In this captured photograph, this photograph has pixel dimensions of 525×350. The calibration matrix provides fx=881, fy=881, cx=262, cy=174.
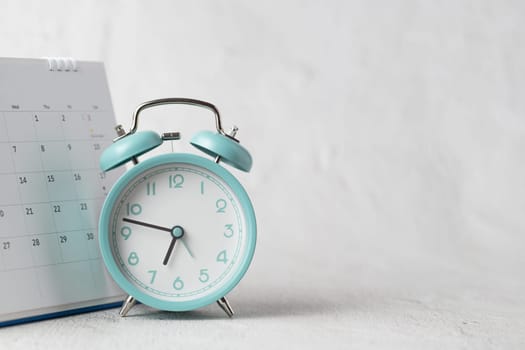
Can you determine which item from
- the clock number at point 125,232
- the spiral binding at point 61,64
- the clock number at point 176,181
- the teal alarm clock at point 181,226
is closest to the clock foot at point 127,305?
the teal alarm clock at point 181,226

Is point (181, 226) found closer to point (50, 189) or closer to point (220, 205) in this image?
point (220, 205)

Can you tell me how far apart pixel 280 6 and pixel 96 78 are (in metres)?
0.96

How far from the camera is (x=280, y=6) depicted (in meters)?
2.65

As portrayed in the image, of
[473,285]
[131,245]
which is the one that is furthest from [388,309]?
[131,245]

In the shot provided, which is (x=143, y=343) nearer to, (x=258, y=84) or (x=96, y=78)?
(x=96, y=78)

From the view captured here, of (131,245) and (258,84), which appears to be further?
(258,84)

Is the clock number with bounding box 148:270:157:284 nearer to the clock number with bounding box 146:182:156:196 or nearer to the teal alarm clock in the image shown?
the teal alarm clock

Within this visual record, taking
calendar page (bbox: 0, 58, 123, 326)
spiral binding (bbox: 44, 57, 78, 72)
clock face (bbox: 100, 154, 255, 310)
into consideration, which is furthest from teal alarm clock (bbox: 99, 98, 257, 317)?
spiral binding (bbox: 44, 57, 78, 72)

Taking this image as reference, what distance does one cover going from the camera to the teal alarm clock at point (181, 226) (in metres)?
1.62

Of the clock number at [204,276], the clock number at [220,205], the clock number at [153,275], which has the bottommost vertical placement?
the clock number at [204,276]

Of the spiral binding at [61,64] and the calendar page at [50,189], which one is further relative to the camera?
the spiral binding at [61,64]

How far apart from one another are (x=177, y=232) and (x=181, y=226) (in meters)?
0.02

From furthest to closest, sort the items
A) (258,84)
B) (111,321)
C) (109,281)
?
(258,84) → (109,281) → (111,321)

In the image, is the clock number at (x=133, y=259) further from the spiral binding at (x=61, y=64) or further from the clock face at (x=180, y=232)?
the spiral binding at (x=61, y=64)
